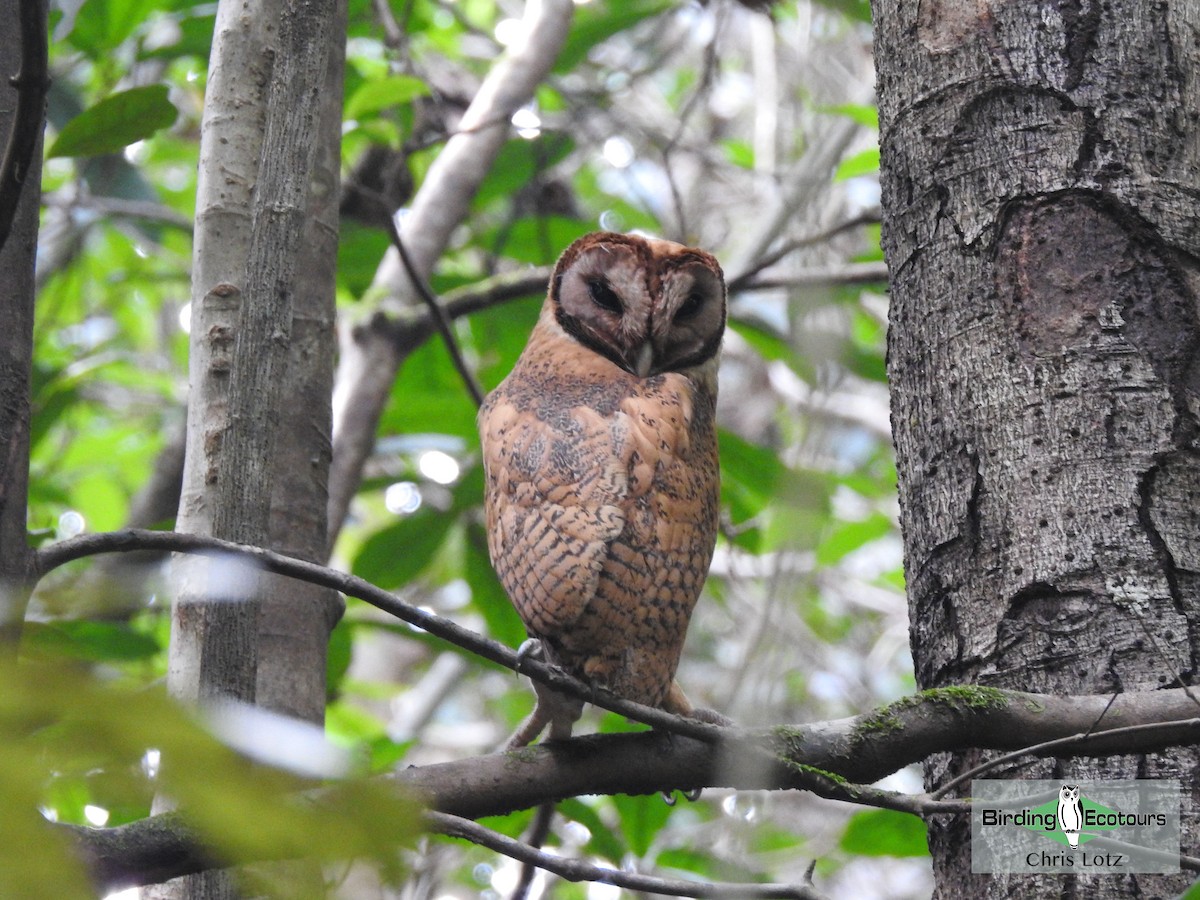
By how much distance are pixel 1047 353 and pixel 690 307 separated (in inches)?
47.0

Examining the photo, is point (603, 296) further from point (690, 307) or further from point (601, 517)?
point (601, 517)

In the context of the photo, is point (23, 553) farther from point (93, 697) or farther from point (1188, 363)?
point (1188, 363)

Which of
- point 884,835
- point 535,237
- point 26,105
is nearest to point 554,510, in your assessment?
point 26,105

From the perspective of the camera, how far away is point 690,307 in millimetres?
2828

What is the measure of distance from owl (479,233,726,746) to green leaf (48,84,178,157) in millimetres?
903

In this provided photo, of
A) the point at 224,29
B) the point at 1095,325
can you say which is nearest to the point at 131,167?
the point at 224,29

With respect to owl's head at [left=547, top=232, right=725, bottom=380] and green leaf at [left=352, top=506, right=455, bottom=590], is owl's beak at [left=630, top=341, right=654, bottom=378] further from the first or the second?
green leaf at [left=352, top=506, right=455, bottom=590]

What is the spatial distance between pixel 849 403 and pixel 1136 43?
5.32 meters

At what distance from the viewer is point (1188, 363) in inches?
66.6

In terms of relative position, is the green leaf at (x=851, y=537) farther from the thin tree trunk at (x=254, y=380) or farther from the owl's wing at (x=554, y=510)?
the thin tree trunk at (x=254, y=380)

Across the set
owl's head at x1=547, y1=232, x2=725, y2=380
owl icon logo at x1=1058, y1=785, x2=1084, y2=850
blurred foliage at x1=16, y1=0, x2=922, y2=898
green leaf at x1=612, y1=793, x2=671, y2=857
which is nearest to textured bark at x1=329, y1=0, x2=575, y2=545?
blurred foliage at x1=16, y1=0, x2=922, y2=898

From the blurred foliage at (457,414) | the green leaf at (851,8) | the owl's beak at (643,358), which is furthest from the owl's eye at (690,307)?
the green leaf at (851,8)

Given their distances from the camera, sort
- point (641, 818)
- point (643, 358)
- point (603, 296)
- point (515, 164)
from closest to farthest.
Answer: point (643, 358), point (603, 296), point (641, 818), point (515, 164)

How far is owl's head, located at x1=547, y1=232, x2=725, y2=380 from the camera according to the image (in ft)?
9.00
